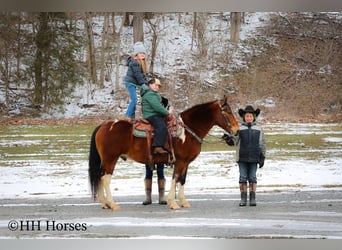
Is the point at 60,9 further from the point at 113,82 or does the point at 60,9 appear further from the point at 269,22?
the point at 269,22

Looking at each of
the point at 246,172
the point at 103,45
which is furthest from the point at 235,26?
the point at 246,172

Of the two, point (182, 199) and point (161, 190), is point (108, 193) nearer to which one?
point (161, 190)

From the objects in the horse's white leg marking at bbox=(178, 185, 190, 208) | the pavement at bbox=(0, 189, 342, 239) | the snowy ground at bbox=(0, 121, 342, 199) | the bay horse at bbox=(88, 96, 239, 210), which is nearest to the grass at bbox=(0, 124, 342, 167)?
the snowy ground at bbox=(0, 121, 342, 199)

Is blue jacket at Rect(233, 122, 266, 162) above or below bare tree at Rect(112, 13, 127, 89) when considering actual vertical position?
below

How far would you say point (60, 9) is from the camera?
8633mm

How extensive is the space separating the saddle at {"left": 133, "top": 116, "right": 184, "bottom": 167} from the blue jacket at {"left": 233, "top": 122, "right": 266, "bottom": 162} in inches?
24.5

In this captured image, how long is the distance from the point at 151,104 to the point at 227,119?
0.81 m

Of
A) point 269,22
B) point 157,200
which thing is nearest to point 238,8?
point 269,22

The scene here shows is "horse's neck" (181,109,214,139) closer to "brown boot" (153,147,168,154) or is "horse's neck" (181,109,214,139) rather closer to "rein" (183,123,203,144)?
"rein" (183,123,203,144)

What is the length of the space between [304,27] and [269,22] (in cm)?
38

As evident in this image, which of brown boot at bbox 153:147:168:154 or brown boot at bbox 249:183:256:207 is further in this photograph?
brown boot at bbox 249:183:256:207

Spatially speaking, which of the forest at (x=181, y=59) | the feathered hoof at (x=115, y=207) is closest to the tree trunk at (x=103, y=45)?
the forest at (x=181, y=59)

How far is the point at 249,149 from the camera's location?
8.50 m

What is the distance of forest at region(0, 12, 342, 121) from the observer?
341 inches
